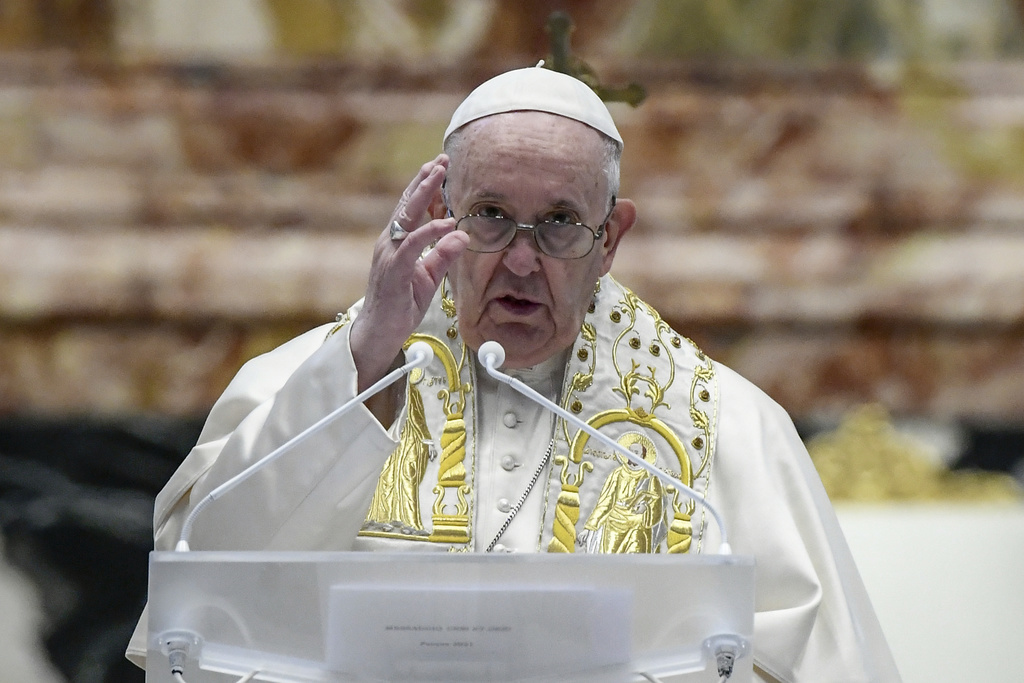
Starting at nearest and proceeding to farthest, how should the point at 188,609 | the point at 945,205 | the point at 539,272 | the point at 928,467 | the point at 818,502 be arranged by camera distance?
the point at 188,609 → the point at 539,272 → the point at 818,502 → the point at 928,467 → the point at 945,205

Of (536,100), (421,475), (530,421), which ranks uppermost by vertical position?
(536,100)

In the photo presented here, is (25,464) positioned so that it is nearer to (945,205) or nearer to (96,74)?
(96,74)

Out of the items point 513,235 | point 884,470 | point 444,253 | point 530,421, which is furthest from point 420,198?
point 884,470

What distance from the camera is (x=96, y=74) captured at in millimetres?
Answer: 5434

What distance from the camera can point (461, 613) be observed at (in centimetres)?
198

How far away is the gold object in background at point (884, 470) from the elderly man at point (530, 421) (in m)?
1.43

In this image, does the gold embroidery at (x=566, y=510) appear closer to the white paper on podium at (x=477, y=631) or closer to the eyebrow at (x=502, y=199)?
the eyebrow at (x=502, y=199)

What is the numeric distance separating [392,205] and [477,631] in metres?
3.48

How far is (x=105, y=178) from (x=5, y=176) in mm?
373

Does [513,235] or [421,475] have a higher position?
[513,235]

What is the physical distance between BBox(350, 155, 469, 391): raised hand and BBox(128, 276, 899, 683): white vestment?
2.2 inches

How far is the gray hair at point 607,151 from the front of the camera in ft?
10.5

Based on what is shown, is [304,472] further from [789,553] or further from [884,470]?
[884,470]

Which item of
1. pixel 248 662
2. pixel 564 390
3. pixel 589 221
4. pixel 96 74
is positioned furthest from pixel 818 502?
pixel 96 74
